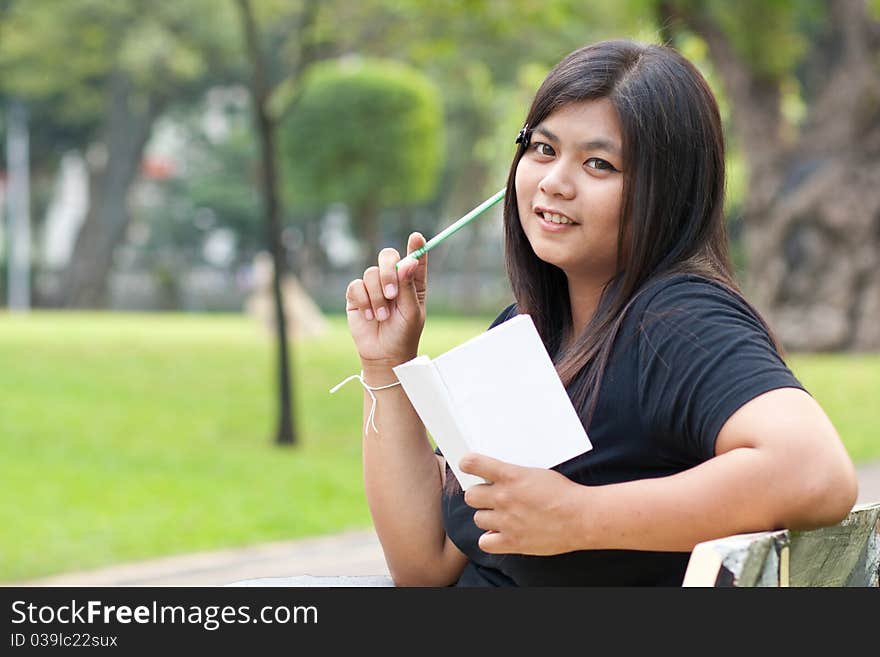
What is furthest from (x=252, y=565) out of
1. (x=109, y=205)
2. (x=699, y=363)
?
(x=109, y=205)

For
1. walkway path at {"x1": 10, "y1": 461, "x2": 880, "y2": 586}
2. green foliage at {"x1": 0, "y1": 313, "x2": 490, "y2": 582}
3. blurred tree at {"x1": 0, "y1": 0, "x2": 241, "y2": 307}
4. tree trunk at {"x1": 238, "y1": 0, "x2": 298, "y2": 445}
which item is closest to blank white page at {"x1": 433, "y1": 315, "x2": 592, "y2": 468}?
walkway path at {"x1": 10, "y1": 461, "x2": 880, "y2": 586}

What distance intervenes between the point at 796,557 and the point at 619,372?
34cm

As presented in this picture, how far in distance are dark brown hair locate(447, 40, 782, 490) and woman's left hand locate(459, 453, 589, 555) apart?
0.19 m

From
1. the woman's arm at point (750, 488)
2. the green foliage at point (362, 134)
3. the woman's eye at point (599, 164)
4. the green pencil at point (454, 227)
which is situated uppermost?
the green foliage at point (362, 134)

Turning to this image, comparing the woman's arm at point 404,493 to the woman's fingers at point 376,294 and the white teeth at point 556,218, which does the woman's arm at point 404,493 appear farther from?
the white teeth at point 556,218

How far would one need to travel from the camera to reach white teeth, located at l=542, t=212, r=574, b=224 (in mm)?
1812

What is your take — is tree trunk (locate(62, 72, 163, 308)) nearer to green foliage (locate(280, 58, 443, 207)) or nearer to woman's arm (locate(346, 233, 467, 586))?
green foliage (locate(280, 58, 443, 207))

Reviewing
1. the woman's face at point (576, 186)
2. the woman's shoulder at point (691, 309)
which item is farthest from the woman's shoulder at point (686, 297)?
the woman's face at point (576, 186)

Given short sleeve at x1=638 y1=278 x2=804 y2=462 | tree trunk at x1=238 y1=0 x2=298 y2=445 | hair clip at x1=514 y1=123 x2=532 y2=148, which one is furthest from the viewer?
tree trunk at x1=238 y1=0 x2=298 y2=445

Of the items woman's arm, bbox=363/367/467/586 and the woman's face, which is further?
woman's arm, bbox=363/367/467/586

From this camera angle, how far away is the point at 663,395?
160 cm

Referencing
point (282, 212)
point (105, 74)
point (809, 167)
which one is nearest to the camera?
point (282, 212)

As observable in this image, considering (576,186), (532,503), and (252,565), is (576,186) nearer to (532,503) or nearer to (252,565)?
(532,503)

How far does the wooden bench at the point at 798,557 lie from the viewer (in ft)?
4.52
